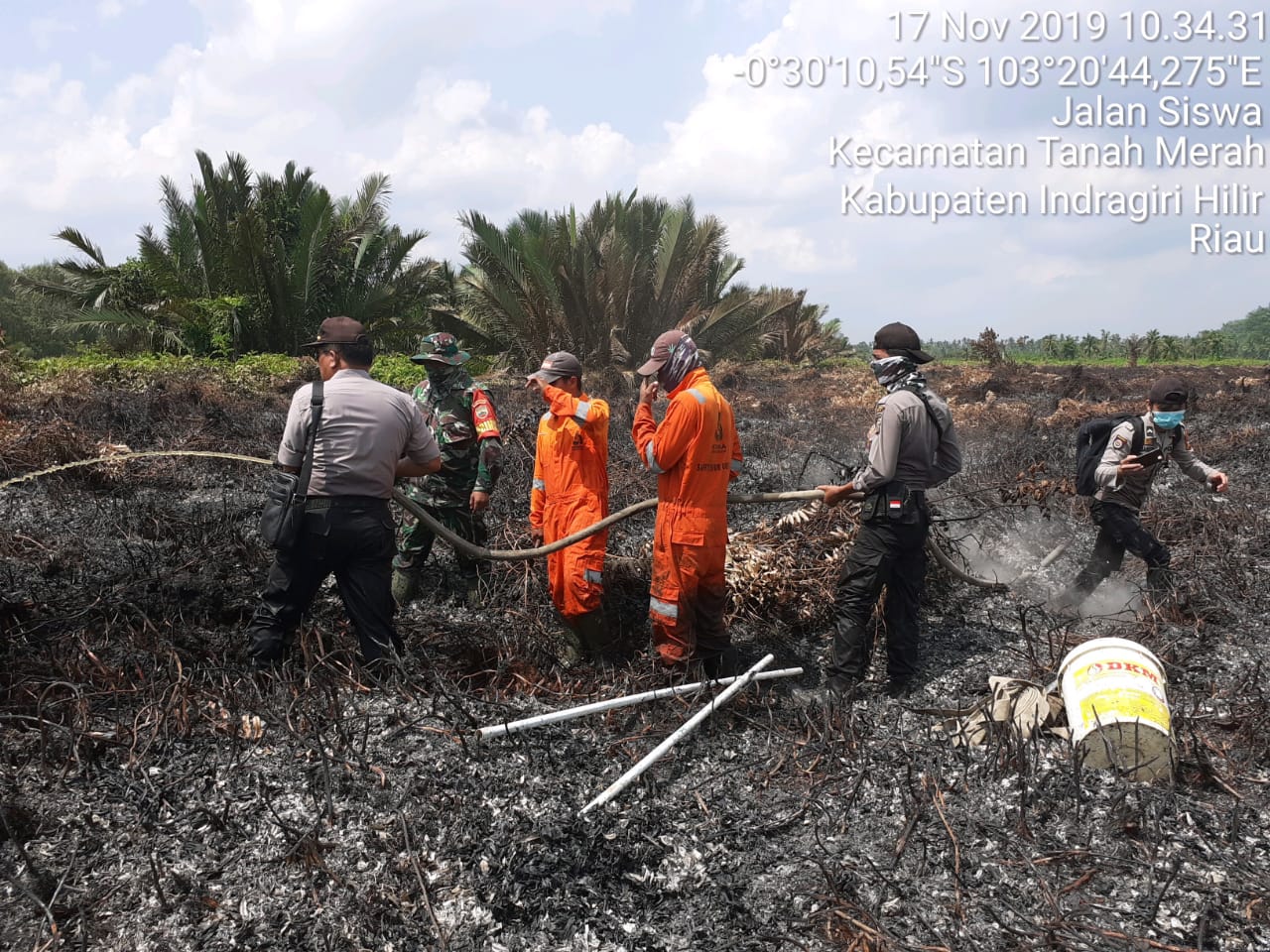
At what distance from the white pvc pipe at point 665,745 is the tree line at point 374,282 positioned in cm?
1291

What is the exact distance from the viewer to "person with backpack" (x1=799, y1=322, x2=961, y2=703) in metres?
3.73

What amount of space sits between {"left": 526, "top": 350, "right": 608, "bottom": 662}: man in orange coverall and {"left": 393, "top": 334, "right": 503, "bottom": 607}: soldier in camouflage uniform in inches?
22.1

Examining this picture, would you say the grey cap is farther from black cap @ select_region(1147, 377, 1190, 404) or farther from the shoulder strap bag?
black cap @ select_region(1147, 377, 1190, 404)

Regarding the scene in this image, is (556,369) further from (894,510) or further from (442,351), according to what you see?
(894,510)

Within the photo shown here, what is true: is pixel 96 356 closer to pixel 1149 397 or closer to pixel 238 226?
pixel 238 226

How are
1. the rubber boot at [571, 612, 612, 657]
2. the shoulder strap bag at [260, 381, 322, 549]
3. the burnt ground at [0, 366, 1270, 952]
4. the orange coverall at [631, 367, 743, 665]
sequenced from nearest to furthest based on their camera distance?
the burnt ground at [0, 366, 1270, 952] < the shoulder strap bag at [260, 381, 322, 549] < the orange coverall at [631, 367, 743, 665] < the rubber boot at [571, 612, 612, 657]

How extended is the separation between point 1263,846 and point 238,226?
56.0 feet

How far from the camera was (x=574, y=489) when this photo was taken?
13.6ft

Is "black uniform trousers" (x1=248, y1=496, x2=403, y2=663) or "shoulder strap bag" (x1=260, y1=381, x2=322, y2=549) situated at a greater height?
"shoulder strap bag" (x1=260, y1=381, x2=322, y2=549)

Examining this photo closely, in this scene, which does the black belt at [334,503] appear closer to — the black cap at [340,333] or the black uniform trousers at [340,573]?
the black uniform trousers at [340,573]

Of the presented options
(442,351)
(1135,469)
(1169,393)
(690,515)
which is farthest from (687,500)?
(1169,393)

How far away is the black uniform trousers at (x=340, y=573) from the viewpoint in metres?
3.29

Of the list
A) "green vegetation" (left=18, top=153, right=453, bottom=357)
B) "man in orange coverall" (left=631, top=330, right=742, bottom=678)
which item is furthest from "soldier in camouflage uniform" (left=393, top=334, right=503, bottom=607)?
"green vegetation" (left=18, top=153, right=453, bottom=357)

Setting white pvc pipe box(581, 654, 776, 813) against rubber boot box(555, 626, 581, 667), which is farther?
rubber boot box(555, 626, 581, 667)
